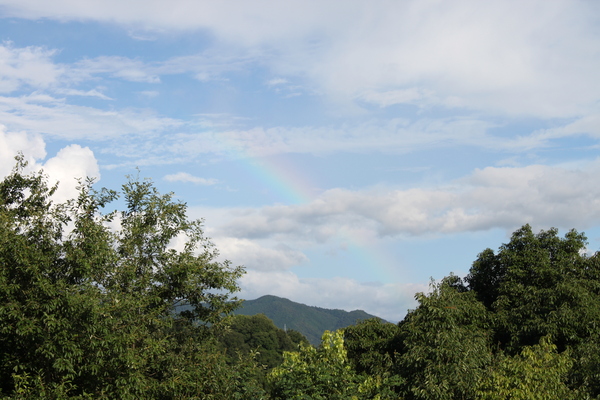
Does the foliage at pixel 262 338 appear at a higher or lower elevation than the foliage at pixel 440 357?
lower

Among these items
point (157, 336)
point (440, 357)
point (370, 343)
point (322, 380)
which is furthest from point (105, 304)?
point (370, 343)

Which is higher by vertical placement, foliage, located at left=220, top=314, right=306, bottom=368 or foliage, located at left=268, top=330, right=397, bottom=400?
foliage, located at left=268, top=330, right=397, bottom=400

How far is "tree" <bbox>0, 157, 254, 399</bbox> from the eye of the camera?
1262 centimetres

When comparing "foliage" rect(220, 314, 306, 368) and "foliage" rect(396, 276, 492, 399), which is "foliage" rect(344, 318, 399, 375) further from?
"foliage" rect(220, 314, 306, 368)

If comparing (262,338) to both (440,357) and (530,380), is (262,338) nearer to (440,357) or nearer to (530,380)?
(440,357)

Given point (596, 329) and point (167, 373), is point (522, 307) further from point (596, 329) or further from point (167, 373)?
point (167, 373)

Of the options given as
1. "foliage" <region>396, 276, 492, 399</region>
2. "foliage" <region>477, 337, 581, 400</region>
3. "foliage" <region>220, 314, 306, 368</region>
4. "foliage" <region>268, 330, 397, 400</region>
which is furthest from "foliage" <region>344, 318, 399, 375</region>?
"foliage" <region>220, 314, 306, 368</region>

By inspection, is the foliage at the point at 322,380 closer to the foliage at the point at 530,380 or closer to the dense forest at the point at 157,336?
the dense forest at the point at 157,336

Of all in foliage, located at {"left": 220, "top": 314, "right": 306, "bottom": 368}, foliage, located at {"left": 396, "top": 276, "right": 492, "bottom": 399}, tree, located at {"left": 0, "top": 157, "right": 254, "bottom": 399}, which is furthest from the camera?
foliage, located at {"left": 220, "top": 314, "right": 306, "bottom": 368}

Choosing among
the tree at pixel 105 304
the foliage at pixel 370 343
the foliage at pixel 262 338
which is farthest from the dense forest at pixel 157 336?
the foliage at pixel 262 338

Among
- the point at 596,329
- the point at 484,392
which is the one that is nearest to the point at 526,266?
the point at 596,329

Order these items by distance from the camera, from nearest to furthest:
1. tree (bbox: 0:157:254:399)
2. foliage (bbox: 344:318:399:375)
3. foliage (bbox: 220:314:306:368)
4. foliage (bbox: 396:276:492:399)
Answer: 1. tree (bbox: 0:157:254:399)
2. foliage (bbox: 396:276:492:399)
3. foliage (bbox: 344:318:399:375)
4. foliage (bbox: 220:314:306:368)

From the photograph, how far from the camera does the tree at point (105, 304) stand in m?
12.6

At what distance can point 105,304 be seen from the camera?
509 inches
